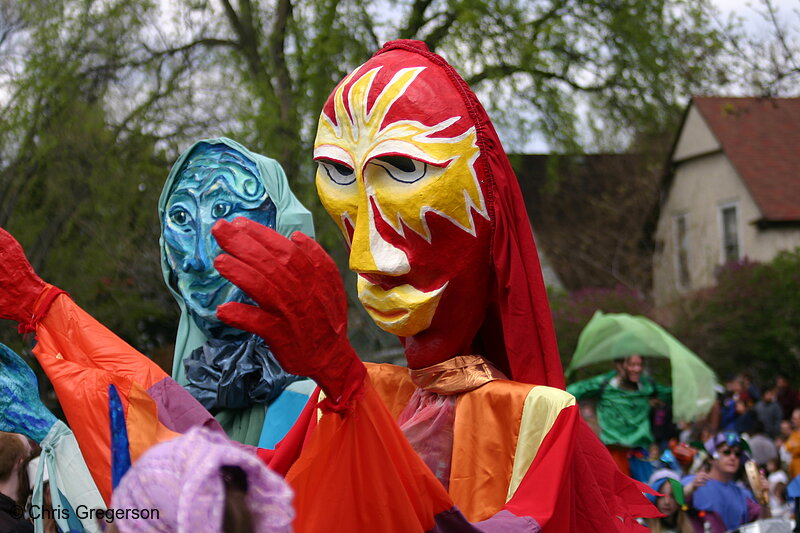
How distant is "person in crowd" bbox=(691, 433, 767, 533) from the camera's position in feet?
20.1

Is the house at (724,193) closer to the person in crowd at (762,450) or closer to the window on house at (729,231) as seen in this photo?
the window on house at (729,231)

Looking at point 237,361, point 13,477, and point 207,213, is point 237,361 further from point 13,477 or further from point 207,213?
point 13,477

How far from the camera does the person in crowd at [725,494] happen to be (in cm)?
614

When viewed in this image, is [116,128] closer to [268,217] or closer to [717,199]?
[268,217]

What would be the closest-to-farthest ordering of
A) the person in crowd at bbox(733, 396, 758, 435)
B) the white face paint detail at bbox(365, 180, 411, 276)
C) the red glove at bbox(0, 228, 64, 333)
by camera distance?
1. the white face paint detail at bbox(365, 180, 411, 276)
2. the red glove at bbox(0, 228, 64, 333)
3. the person in crowd at bbox(733, 396, 758, 435)

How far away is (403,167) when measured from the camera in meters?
2.84

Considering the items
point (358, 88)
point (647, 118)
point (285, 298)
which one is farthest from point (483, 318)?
point (647, 118)

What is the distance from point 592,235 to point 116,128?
14335 mm

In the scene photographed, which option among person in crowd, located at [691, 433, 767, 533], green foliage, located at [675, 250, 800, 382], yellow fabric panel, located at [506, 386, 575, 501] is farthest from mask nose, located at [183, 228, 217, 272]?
green foliage, located at [675, 250, 800, 382]

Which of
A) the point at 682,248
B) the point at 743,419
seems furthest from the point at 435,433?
the point at 682,248

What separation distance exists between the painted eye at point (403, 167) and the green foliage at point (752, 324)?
15.7m

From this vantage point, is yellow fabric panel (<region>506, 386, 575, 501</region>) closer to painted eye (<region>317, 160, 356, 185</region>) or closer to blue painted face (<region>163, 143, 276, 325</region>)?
painted eye (<region>317, 160, 356, 185</region>)

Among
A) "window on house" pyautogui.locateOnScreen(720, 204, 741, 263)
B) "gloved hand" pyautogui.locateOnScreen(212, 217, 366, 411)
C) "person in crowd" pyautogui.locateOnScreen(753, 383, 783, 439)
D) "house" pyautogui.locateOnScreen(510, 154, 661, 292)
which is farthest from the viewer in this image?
"house" pyautogui.locateOnScreen(510, 154, 661, 292)

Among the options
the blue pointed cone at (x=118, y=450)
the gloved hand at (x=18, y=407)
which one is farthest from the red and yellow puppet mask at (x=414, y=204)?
the gloved hand at (x=18, y=407)
